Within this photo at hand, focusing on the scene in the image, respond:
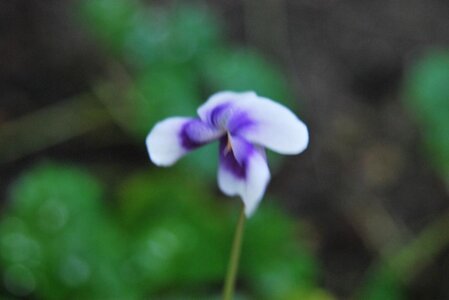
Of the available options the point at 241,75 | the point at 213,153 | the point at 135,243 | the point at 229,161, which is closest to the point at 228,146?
the point at 229,161

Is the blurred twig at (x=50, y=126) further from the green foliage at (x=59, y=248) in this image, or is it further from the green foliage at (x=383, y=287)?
the green foliage at (x=383, y=287)

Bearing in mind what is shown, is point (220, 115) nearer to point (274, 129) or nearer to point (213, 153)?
point (274, 129)

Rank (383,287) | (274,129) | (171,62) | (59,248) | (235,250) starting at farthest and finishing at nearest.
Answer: (171,62) < (383,287) < (59,248) < (235,250) < (274,129)

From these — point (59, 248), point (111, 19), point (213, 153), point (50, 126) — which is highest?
point (111, 19)

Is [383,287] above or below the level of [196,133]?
above

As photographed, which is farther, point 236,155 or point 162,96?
point 162,96

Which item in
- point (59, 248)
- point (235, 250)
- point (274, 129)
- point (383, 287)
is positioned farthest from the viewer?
point (383, 287)

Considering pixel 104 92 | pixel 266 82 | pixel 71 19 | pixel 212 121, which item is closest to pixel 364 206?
pixel 266 82

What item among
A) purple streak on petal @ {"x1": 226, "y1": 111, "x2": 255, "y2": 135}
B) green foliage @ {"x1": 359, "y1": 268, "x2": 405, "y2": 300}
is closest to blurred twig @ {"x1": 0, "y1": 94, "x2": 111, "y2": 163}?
green foliage @ {"x1": 359, "y1": 268, "x2": 405, "y2": 300}
